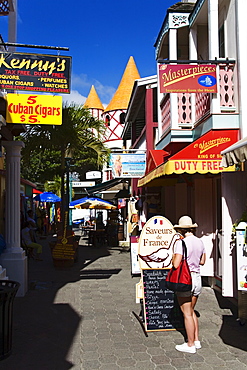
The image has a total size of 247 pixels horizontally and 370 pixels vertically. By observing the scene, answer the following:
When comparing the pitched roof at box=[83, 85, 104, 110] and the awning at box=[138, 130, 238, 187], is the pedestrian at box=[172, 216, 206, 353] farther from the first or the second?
the pitched roof at box=[83, 85, 104, 110]

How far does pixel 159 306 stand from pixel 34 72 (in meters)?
4.37

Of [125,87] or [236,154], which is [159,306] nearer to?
[236,154]

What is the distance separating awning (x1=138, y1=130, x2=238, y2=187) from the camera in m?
7.05

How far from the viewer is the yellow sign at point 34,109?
704 centimetres

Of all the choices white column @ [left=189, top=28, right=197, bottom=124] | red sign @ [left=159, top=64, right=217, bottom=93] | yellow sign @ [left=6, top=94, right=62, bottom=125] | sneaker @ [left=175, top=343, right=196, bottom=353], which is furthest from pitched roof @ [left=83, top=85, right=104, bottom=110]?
sneaker @ [left=175, top=343, right=196, bottom=353]

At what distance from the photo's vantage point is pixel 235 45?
7.39 m

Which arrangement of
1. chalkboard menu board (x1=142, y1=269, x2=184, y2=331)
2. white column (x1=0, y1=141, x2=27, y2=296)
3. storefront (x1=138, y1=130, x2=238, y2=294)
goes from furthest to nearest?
1. white column (x1=0, y1=141, x2=27, y2=296)
2. storefront (x1=138, y1=130, x2=238, y2=294)
3. chalkboard menu board (x1=142, y1=269, x2=184, y2=331)

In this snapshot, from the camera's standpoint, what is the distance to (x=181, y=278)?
16.3 feet

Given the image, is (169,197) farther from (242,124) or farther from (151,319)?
(151,319)

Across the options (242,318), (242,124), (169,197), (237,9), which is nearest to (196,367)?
(242,318)

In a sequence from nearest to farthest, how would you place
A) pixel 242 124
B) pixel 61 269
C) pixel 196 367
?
pixel 196 367
pixel 242 124
pixel 61 269

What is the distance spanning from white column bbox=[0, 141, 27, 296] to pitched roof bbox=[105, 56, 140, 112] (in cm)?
3363

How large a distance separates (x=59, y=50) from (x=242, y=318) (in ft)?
17.7

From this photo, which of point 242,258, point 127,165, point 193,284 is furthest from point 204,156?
point 127,165
